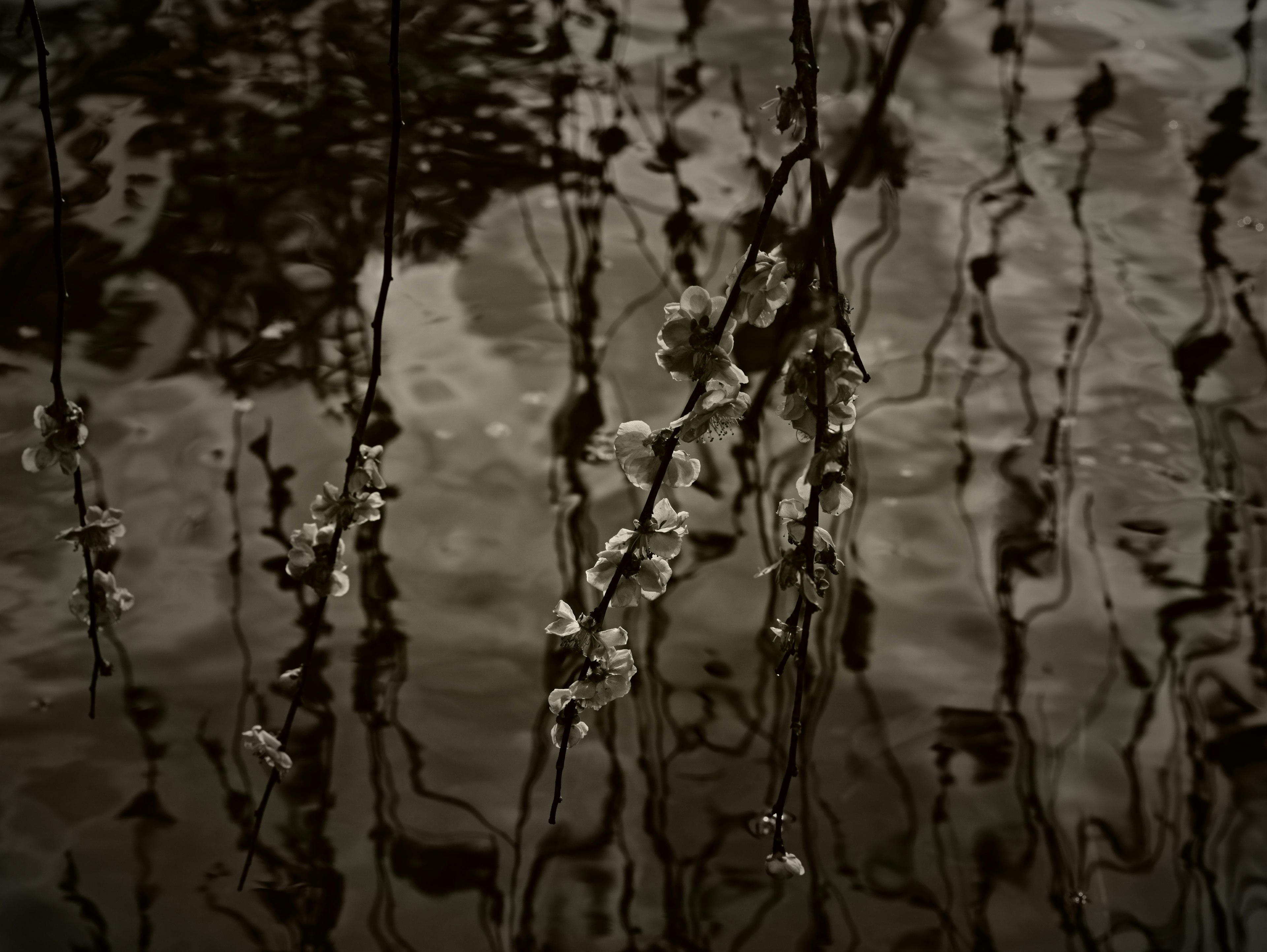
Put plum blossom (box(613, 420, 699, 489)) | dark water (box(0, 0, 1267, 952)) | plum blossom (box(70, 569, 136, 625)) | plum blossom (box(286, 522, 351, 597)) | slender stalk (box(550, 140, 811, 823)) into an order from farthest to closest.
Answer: dark water (box(0, 0, 1267, 952)) → plum blossom (box(70, 569, 136, 625)) → plum blossom (box(286, 522, 351, 597)) → plum blossom (box(613, 420, 699, 489)) → slender stalk (box(550, 140, 811, 823))

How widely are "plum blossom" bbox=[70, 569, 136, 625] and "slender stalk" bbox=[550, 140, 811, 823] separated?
1.19 feet

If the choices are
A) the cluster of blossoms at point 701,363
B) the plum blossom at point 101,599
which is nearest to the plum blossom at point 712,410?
the cluster of blossoms at point 701,363

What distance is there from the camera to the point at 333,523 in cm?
75

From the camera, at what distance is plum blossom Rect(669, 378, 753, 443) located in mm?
586

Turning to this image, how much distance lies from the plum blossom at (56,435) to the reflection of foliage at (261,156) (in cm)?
69

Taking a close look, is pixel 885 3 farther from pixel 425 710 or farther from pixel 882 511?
pixel 425 710

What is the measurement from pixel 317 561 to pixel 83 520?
207mm

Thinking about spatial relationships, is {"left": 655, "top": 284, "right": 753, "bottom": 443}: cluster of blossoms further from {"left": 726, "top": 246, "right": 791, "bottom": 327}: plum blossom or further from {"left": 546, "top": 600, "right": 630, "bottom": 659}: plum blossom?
{"left": 546, "top": 600, "right": 630, "bottom": 659}: plum blossom

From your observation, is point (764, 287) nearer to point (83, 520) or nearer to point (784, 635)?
point (784, 635)

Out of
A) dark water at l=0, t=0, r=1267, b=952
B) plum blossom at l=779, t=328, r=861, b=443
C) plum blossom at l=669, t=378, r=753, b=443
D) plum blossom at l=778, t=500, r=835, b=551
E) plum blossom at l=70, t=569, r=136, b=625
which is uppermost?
plum blossom at l=779, t=328, r=861, b=443

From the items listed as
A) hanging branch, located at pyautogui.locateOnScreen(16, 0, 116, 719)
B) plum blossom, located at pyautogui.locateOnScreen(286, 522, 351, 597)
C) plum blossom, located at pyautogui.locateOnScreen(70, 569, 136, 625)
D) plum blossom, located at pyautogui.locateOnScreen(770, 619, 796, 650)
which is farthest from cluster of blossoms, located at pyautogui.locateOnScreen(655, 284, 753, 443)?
plum blossom, located at pyautogui.locateOnScreen(70, 569, 136, 625)

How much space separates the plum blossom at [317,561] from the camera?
0.72 metres

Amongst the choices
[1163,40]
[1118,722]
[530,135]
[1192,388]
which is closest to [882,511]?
[1118,722]

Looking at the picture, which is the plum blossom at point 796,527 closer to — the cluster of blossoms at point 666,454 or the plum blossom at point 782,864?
the cluster of blossoms at point 666,454
